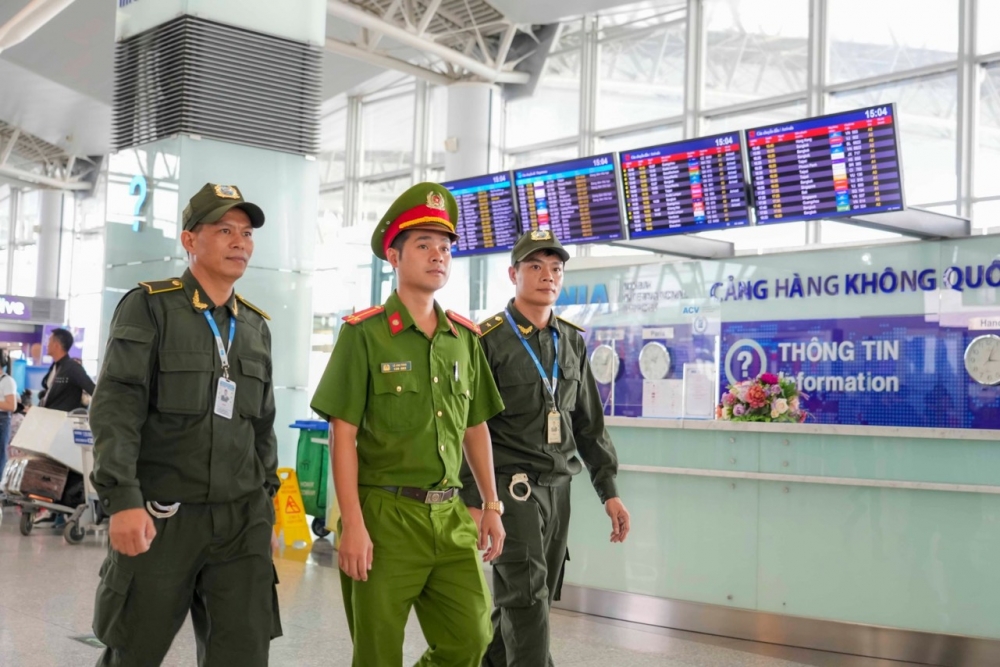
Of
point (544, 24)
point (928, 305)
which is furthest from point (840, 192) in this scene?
point (544, 24)

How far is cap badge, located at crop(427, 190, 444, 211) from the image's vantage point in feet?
9.84

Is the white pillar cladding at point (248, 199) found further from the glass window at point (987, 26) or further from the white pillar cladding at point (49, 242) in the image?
the white pillar cladding at point (49, 242)

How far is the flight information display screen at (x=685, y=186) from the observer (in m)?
7.66

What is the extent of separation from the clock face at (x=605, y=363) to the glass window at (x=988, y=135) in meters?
4.62

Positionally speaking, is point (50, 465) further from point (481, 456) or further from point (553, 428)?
point (481, 456)

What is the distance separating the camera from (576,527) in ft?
21.6

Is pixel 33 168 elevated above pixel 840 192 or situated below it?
above

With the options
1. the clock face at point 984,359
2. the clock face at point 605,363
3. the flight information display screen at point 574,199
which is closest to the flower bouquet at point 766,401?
the clock face at point 984,359

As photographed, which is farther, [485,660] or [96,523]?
[96,523]

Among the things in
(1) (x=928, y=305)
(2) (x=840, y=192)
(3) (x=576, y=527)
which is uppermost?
(2) (x=840, y=192)

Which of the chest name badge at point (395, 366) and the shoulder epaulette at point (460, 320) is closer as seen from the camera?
the chest name badge at point (395, 366)

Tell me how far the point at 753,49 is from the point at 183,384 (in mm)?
11489

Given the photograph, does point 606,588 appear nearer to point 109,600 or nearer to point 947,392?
point 947,392

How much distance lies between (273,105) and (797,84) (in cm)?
702
